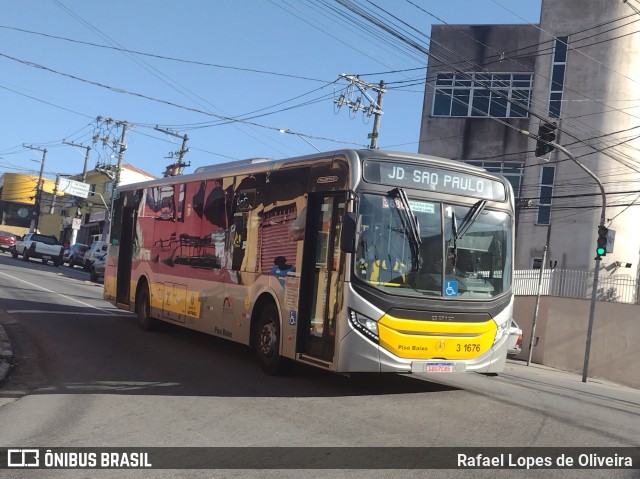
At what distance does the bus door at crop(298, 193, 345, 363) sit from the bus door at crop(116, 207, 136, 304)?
7.82 metres

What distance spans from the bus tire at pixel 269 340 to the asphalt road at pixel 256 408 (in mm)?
229

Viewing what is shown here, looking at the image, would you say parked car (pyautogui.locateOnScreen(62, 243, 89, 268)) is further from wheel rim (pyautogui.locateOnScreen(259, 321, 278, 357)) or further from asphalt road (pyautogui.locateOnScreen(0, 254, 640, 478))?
wheel rim (pyautogui.locateOnScreen(259, 321, 278, 357))

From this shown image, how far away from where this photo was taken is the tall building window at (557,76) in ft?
110

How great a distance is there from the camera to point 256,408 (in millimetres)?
7902

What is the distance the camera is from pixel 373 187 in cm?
860

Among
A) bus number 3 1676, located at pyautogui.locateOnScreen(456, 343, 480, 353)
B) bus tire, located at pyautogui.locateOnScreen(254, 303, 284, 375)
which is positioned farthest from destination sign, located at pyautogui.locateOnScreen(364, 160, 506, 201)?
bus tire, located at pyautogui.locateOnScreen(254, 303, 284, 375)

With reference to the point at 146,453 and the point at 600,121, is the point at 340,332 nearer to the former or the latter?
the point at 146,453

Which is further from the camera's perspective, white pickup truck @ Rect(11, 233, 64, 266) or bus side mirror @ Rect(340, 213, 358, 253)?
white pickup truck @ Rect(11, 233, 64, 266)

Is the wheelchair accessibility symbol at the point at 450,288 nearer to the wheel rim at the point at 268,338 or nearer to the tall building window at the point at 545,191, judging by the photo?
the wheel rim at the point at 268,338

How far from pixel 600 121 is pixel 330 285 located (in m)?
27.2

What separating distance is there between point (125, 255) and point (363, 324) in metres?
9.42

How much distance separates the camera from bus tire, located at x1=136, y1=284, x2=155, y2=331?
14.6 meters

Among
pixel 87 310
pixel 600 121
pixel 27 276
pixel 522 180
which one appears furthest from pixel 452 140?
pixel 87 310

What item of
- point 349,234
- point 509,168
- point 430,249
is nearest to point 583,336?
point 430,249
